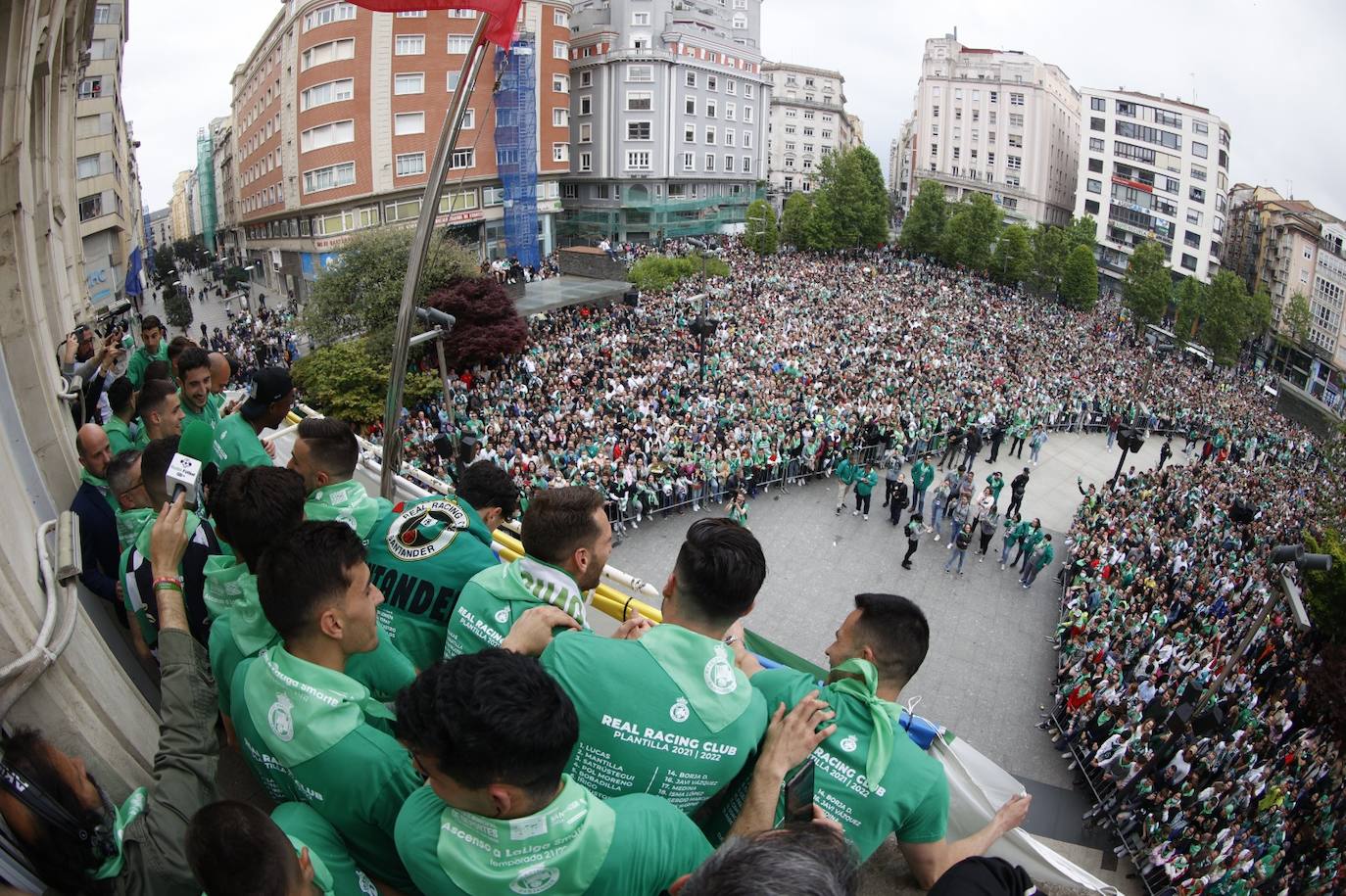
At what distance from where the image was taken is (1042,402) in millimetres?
24547

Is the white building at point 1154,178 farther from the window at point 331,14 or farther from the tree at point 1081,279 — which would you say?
the window at point 331,14

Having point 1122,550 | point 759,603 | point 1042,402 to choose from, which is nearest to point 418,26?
point 1042,402

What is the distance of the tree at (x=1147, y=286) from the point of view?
47.2 meters

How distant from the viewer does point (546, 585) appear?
3.05m

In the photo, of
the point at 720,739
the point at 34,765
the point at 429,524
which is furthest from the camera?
the point at 429,524

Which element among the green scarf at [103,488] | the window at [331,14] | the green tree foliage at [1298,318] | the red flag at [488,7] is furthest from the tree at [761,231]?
the green scarf at [103,488]

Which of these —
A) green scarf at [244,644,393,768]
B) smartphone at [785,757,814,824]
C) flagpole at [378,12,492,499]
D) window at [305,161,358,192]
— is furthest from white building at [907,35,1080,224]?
green scarf at [244,644,393,768]

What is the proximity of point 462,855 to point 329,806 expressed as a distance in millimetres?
671

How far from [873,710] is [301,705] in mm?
1889

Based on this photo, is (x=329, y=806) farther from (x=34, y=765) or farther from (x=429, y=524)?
(x=429, y=524)

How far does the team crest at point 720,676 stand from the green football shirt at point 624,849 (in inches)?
15.8

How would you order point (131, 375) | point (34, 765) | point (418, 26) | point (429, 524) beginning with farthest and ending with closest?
point (418, 26) → point (131, 375) → point (429, 524) → point (34, 765)

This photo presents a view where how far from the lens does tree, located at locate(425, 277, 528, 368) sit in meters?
23.4

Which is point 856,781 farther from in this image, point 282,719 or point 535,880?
point 282,719
